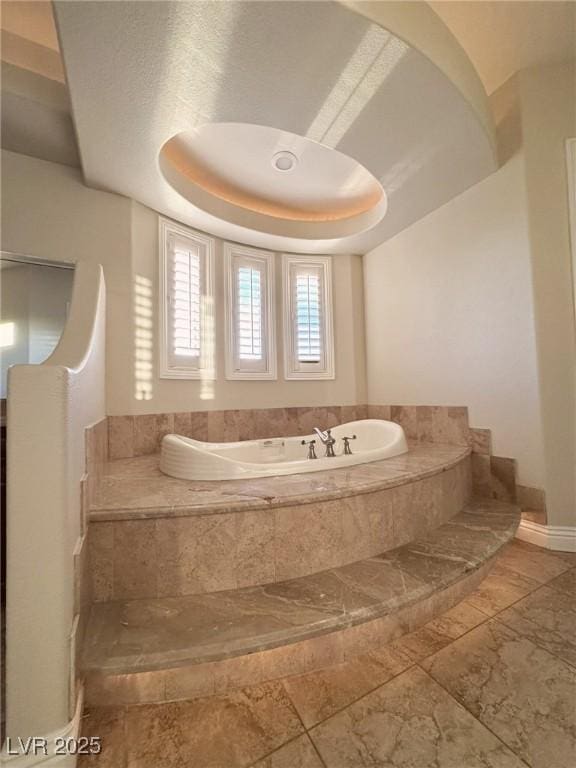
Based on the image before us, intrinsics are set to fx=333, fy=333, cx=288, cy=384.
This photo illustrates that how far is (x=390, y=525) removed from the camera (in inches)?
64.7

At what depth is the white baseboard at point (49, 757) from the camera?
856 mm

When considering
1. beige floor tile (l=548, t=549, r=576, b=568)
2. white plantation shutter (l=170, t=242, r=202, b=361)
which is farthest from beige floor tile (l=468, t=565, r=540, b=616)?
white plantation shutter (l=170, t=242, r=202, b=361)

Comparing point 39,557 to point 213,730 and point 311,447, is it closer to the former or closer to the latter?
point 213,730

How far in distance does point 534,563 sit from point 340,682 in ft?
4.88

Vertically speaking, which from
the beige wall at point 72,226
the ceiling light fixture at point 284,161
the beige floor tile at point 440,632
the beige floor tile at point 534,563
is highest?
the ceiling light fixture at point 284,161

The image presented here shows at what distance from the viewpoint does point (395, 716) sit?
104cm

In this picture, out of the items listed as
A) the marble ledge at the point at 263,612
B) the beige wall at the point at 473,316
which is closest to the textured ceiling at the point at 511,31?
the beige wall at the point at 473,316

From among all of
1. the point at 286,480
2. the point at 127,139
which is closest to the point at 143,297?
the point at 127,139

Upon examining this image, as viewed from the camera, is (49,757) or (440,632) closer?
(49,757)

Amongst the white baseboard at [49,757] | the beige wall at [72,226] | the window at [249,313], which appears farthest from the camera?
the window at [249,313]

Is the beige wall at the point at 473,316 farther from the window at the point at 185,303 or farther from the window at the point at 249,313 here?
the window at the point at 185,303

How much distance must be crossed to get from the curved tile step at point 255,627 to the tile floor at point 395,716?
58 millimetres

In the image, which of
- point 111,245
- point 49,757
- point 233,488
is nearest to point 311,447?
point 233,488

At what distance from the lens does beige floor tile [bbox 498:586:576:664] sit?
132 cm
